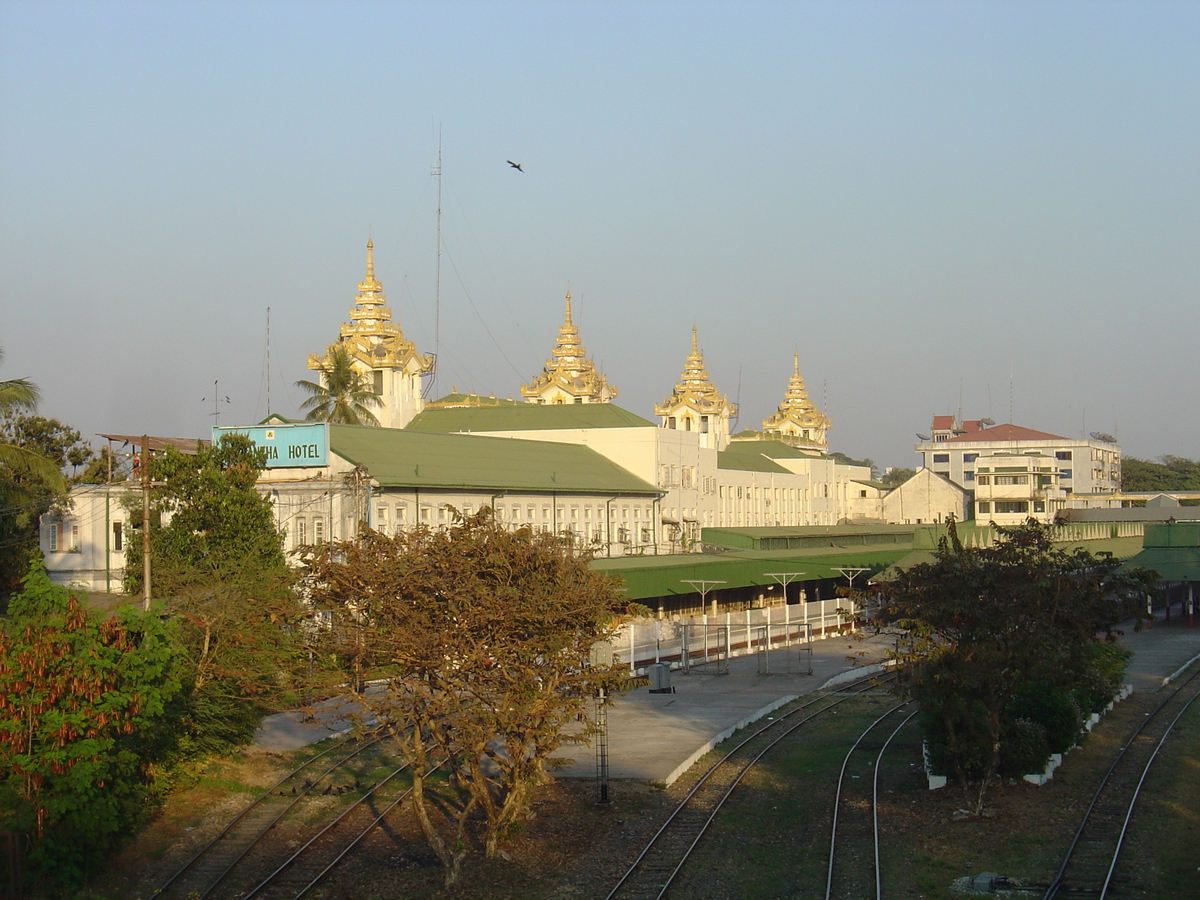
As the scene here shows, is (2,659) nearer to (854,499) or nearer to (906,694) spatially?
(906,694)

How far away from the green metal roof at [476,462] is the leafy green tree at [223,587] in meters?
5.39

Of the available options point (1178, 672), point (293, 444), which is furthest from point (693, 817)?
point (293, 444)

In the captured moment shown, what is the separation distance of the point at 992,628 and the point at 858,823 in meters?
3.82

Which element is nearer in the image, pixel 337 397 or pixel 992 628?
pixel 992 628

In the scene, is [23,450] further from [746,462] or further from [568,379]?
[568,379]

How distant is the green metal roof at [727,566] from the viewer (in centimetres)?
4959

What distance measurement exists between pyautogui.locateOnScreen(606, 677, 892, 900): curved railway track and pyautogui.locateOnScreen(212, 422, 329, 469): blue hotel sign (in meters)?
21.4

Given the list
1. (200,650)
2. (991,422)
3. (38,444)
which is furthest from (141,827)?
(991,422)

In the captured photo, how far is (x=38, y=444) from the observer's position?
70.7 m

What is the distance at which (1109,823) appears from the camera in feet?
68.6

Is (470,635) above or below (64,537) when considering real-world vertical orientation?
below

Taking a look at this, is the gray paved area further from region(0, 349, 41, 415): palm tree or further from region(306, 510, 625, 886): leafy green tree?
region(0, 349, 41, 415): palm tree

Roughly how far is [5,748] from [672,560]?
132 feet

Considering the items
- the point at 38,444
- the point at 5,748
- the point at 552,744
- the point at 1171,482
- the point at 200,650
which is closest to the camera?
the point at 5,748
